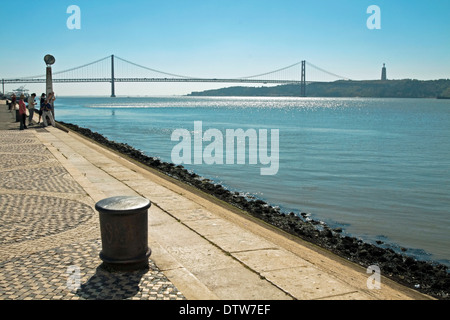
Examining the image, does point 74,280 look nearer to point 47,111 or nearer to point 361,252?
point 361,252

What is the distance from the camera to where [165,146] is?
26.0 meters

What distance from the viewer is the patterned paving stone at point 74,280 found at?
3771mm

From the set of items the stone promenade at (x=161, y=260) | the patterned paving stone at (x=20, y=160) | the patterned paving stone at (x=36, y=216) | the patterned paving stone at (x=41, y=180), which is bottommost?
the stone promenade at (x=161, y=260)

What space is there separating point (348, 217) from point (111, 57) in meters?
132

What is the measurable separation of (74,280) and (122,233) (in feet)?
1.89

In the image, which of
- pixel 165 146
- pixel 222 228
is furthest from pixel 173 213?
pixel 165 146

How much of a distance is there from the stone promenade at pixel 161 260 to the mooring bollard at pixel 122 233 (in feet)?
0.42

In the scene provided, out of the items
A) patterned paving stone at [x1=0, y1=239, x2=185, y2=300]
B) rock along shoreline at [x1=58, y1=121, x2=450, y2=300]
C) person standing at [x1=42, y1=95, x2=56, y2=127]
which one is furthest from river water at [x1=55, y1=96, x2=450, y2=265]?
patterned paving stone at [x1=0, y1=239, x2=185, y2=300]

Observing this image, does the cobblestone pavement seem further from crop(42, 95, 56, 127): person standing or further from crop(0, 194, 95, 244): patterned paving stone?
crop(42, 95, 56, 127): person standing

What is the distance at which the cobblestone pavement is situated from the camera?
384 cm

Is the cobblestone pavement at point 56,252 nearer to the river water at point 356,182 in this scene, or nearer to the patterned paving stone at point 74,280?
the patterned paving stone at point 74,280

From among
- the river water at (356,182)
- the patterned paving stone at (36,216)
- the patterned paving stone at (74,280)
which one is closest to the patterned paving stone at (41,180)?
the patterned paving stone at (36,216)

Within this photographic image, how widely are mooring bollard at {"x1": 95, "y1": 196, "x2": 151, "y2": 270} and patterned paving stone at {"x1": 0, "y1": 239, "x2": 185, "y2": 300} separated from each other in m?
0.13

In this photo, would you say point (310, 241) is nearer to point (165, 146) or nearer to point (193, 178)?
point (193, 178)
